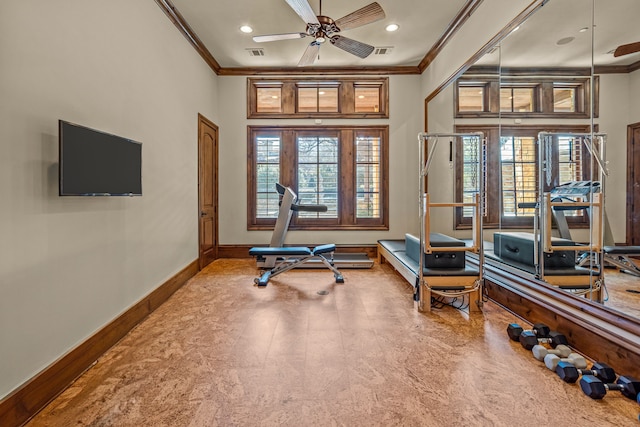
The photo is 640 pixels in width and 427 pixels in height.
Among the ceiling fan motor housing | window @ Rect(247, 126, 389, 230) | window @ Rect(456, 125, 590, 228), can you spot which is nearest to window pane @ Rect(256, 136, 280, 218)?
window @ Rect(247, 126, 389, 230)

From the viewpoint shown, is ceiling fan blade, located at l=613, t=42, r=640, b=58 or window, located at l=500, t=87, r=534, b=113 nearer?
ceiling fan blade, located at l=613, t=42, r=640, b=58

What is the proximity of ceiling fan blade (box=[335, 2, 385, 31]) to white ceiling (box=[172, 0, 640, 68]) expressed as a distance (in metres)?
0.59

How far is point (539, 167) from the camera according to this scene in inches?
106

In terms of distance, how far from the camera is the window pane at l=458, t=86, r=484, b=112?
3469 millimetres

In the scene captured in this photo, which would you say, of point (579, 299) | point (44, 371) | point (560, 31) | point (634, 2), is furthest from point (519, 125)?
point (44, 371)

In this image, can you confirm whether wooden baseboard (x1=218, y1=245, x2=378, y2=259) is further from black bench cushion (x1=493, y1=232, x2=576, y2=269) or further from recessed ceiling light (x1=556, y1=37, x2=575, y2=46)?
recessed ceiling light (x1=556, y1=37, x2=575, y2=46)

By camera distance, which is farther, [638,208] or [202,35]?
[202,35]

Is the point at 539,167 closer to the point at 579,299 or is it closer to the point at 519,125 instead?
the point at 519,125

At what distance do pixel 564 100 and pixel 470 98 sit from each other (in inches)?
51.9

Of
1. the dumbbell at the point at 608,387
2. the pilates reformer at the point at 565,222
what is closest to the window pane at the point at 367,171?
the pilates reformer at the point at 565,222

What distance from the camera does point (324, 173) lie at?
17.9ft

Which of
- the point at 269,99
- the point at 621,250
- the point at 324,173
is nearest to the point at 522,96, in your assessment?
the point at 621,250

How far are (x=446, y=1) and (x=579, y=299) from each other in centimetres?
336

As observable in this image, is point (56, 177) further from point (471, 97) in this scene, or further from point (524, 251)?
point (471, 97)
